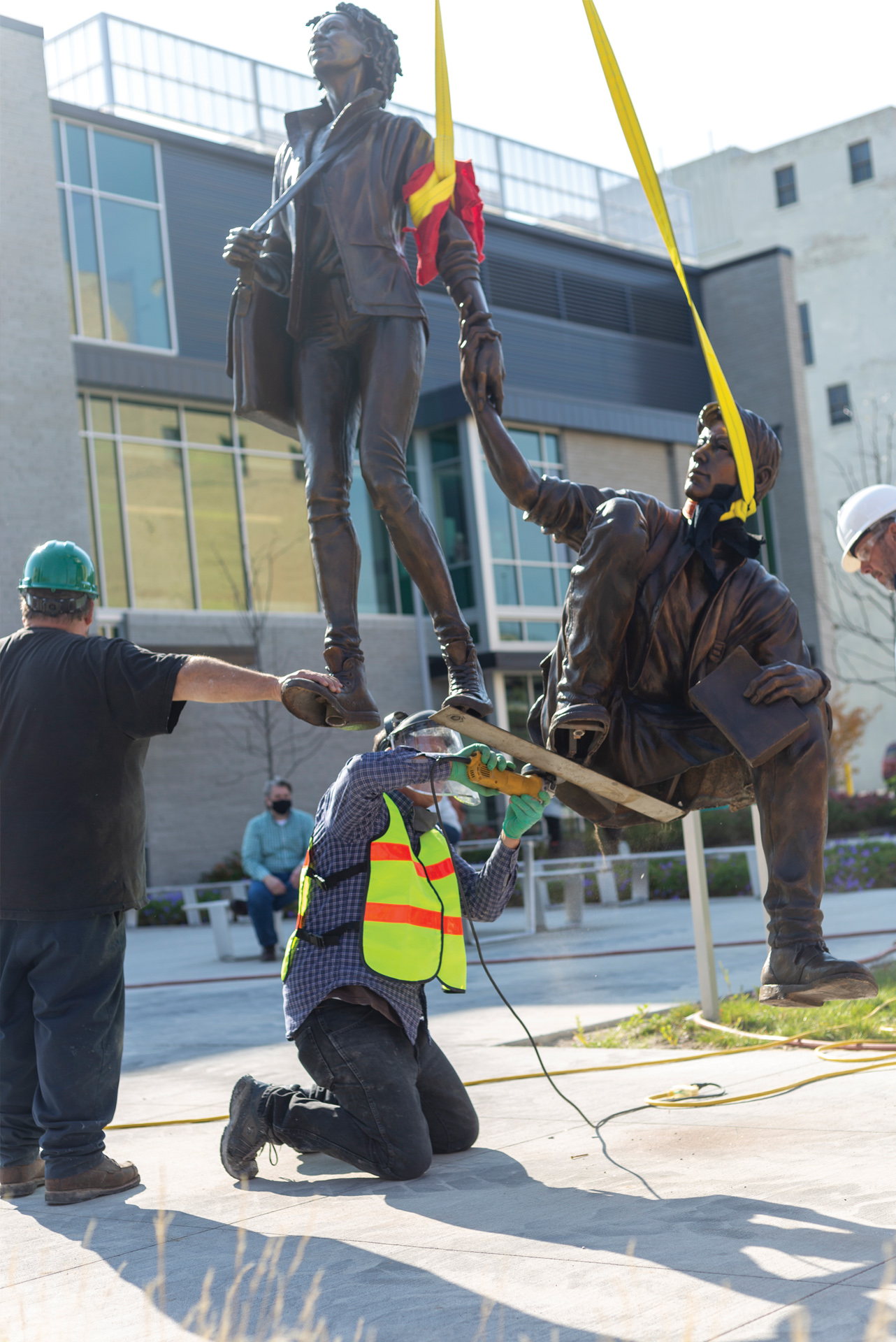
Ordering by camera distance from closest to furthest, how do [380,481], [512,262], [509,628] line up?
[380,481], [509,628], [512,262]

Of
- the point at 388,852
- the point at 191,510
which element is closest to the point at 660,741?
the point at 388,852

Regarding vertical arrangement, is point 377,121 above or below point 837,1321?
above

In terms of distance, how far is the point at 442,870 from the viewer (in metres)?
5.22

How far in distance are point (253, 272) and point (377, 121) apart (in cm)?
57

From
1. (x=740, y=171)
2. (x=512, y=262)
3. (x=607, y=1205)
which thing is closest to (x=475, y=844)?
(x=607, y=1205)

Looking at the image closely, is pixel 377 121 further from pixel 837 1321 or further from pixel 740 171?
pixel 740 171

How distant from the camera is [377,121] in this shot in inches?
162

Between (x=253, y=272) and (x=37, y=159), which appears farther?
(x=37, y=159)

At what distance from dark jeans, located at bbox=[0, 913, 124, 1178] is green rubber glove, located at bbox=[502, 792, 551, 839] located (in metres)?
1.51

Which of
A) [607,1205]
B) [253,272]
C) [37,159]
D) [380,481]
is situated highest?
[37,159]

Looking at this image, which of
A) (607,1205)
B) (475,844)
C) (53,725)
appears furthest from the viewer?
(475,844)

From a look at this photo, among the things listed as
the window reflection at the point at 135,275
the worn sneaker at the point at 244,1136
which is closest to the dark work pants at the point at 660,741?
the worn sneaker at the point at 244,1136

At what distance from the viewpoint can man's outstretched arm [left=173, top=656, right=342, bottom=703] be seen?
4438 mm

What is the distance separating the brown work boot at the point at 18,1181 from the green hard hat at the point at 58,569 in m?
2.13
